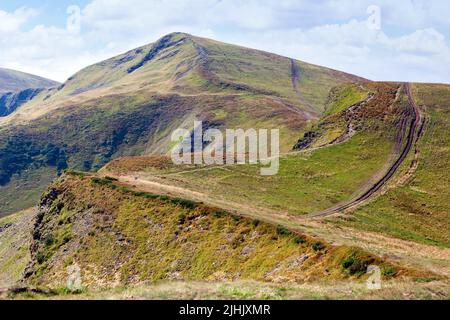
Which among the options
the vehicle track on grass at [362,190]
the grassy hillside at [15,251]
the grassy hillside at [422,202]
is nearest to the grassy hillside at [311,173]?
the vehicle track on grass at [362,190]

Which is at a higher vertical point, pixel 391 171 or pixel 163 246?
pixel 391 171

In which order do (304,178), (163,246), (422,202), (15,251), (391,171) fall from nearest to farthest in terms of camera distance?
(163,246) < (422,202) < (15,251) < (304,178) < (391,171)

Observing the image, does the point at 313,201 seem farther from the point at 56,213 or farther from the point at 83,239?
the point at 56,213

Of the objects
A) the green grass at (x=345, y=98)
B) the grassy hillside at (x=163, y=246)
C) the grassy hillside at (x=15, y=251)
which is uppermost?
the green grass at (x=345, y=98)

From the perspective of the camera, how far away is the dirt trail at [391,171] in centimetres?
7381

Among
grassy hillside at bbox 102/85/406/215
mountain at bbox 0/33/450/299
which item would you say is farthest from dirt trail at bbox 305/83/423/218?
grassy hillside at bbox 102/85/406/215

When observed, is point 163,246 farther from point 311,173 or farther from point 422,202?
point 422,202

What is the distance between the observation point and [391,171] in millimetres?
91062

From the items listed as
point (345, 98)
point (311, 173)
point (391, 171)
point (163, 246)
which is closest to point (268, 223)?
point (163, 246)

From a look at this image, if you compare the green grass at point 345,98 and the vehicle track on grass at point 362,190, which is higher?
the green grass at point 345,98

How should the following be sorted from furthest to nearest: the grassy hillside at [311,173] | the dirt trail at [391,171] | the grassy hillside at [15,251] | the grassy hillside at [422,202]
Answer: the grassy hillside at [311,173], the dirt trail at [391,171], the grassy hillside at [15,251], the grassy hillside at [422,202]

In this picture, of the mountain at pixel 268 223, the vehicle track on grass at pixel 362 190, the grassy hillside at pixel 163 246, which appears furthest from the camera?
the vehicle track on grass at pixel 362 190

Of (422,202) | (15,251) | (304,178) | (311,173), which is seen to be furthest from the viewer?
(311,173)

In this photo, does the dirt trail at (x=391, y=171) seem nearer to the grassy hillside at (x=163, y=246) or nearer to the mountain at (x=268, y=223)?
the mountain at (x=268, y=223)
